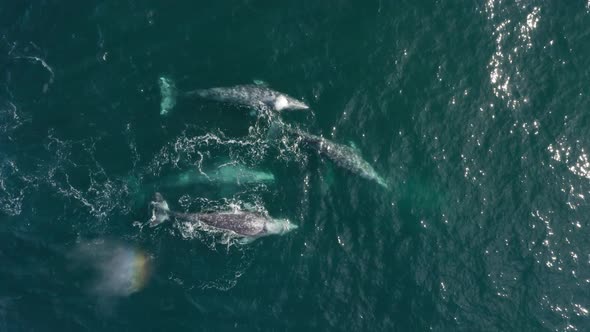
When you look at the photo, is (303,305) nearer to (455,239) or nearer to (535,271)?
(455,239)

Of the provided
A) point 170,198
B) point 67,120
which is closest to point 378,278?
point 170,198

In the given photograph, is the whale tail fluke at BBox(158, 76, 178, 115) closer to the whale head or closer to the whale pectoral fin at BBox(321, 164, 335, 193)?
the whale head

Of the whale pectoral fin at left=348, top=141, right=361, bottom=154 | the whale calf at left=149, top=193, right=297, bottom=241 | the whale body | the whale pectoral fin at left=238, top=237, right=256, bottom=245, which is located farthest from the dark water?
the whale calf at left=149, top=193, right=297, bottom=241

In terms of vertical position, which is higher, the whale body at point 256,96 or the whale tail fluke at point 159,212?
the whale body at point 256,96

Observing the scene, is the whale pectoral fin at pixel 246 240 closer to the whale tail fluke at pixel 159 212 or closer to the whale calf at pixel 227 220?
the whale calf at pixel 227 220

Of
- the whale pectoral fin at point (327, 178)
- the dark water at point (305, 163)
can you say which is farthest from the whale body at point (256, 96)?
the whale pectoral fin at point (327, 178)

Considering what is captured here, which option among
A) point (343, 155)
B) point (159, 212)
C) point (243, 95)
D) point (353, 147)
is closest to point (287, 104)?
point (243, 95)

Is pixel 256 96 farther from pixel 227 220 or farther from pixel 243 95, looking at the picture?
pixel 227 220
